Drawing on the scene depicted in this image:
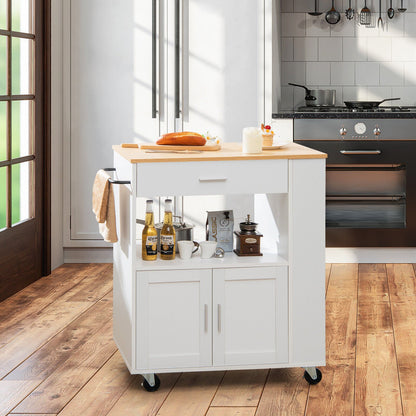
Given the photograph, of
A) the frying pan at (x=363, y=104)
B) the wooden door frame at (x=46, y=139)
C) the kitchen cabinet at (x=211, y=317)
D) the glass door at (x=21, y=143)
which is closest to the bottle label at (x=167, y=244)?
the kitchen cabinet at (x=211, y=317)

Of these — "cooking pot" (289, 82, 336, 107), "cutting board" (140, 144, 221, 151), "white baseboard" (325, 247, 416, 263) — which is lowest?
"white baseboard" (325, 247, 416, 263)

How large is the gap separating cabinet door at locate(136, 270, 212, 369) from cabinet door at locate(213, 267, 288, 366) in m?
0.04

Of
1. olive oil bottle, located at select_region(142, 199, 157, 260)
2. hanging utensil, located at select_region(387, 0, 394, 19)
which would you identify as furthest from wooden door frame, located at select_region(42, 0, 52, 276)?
hanging utensil, located at select_region(387, 0, 394, 19)

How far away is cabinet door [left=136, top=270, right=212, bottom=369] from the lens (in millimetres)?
2818

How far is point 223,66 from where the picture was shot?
4.87 meters

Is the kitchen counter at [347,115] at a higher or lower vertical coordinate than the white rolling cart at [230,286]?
higher

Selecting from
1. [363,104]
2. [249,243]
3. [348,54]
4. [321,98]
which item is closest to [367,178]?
[363,104]

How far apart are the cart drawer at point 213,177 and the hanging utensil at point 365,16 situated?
10.0 feet

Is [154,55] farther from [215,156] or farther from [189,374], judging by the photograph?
[189,374]

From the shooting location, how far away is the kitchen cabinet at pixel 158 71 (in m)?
4.84

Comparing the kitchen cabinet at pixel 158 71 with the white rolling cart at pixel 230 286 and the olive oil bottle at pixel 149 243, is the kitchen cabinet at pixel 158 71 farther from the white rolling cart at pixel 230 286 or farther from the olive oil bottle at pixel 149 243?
the olive oil bottle at pixel 149 243

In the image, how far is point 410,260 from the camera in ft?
16.7

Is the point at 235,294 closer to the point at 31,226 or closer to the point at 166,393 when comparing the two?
the point at 166,393

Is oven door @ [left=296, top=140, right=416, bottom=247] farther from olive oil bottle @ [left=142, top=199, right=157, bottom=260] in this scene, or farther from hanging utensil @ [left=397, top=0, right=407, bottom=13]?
olive oil bottle @ [left=142, top=199, right=157, bottom=260]
